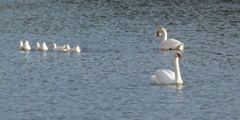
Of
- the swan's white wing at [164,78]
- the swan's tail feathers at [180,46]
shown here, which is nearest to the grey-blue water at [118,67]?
the swan's white wing at [164,78]

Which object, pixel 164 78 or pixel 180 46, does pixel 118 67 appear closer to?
pixel 164 78

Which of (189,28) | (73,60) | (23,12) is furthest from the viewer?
(23,12)

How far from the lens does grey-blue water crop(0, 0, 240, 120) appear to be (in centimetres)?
2092

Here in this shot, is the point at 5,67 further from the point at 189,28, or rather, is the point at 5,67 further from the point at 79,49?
the point at 189,28

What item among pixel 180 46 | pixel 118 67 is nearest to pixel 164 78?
pixel 118 67

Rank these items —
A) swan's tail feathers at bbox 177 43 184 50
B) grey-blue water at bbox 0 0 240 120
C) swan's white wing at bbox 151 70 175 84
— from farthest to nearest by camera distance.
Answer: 1. swan's tail feathers at bbox 177 43 184 50
2. swan's white wing at bbox 151 70 175 84
3. grey-blue water at bbox 0 0 240 120

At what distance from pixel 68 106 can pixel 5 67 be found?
407 inches

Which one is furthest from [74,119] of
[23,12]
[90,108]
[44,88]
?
[23,12]

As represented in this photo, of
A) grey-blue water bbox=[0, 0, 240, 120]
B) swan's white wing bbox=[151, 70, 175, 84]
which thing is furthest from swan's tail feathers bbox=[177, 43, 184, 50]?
swan's white wing bbox=[151, 70, 175, 84]

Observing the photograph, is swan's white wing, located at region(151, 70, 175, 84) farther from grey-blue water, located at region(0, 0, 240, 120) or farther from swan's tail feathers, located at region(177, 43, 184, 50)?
swan's tail feathers, located at region(177, 43, 184, 50)

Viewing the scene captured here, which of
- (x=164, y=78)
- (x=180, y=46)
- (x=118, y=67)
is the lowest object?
(x=164, y=78)

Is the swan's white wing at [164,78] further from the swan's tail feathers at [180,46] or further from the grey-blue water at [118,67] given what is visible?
the swan's tail feathers at [180,46]

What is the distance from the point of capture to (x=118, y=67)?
30.2 meters

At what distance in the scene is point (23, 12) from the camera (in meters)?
66.0
